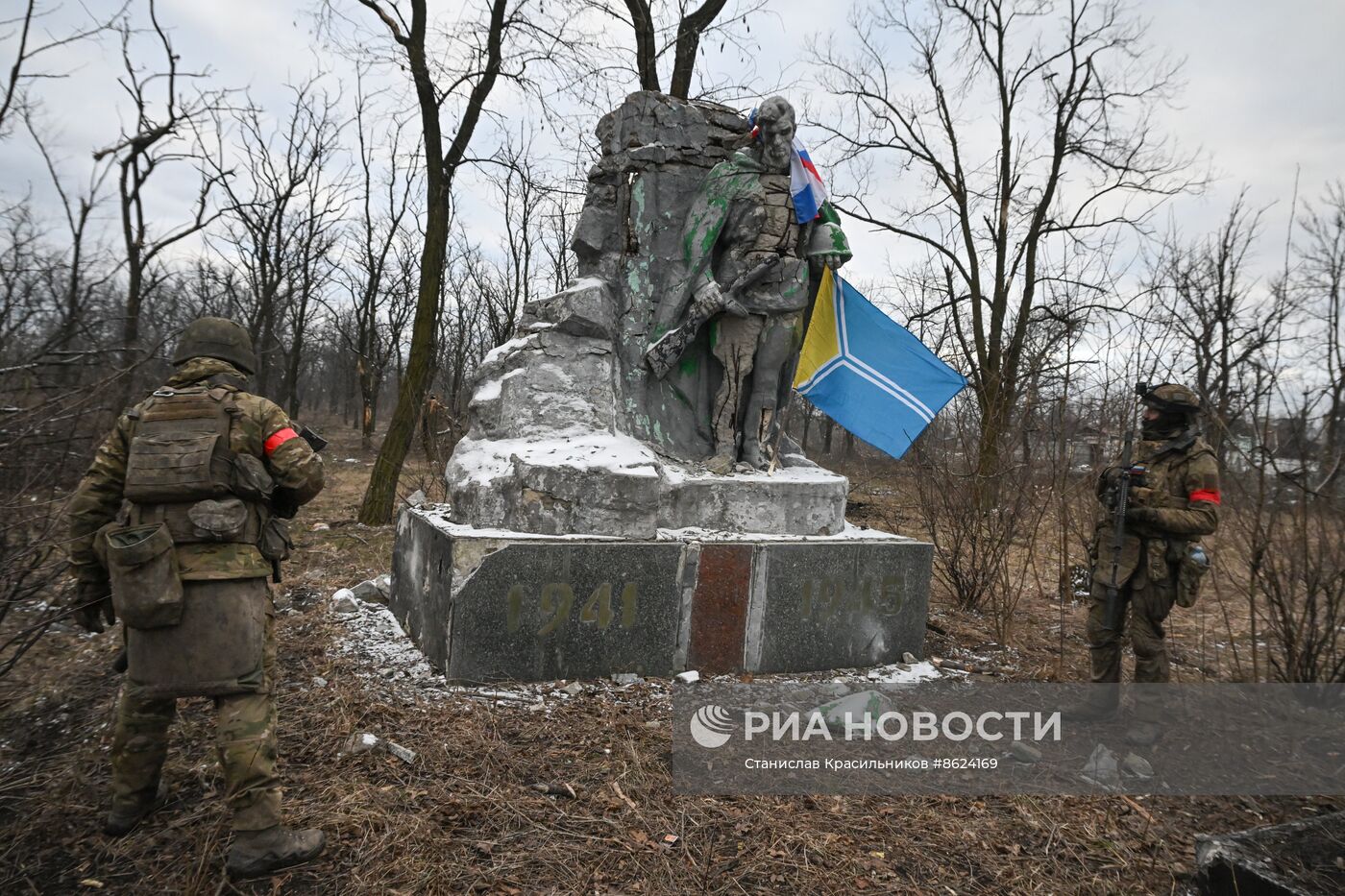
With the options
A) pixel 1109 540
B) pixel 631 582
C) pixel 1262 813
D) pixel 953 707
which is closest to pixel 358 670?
pixel 631 582

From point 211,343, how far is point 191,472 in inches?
22.0

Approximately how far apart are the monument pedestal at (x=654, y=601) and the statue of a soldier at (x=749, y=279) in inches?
32.0

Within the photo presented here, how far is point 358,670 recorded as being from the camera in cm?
423

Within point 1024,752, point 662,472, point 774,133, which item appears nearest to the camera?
point 1024,752

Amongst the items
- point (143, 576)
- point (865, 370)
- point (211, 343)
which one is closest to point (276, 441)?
point (211, 343)

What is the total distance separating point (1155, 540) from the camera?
12.7ft

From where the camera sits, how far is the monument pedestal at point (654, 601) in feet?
13.2

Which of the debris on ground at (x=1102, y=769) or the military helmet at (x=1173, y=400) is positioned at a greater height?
the military helmet at (x=1173, y=400)

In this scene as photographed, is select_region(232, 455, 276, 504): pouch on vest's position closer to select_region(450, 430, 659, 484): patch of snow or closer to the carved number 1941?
the carved number 1941

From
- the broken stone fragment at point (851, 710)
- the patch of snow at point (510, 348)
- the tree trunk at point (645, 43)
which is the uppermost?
Answer: the tree trunk at point (645, 43)

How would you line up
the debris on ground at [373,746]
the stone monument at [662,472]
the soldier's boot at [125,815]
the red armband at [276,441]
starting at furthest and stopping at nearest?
the stone monument at [662,472] < the debris on ground at [373,746] < the red armband at [276,441] < the soldier's boot at [125,815]

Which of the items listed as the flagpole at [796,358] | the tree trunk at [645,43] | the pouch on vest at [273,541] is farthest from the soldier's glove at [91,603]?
the tree trunk at [645,43]

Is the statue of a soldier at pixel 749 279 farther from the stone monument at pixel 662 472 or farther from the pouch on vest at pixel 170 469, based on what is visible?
the pouch on vest at pixel 170 469

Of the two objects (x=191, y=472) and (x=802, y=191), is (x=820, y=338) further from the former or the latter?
(x=191, y=472)
